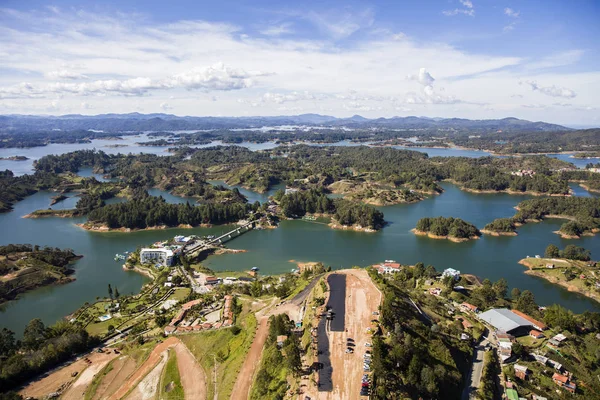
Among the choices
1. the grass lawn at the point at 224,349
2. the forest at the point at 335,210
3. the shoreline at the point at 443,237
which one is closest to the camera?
the grass lawn at the point at 224,349

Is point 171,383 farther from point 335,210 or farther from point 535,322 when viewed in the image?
point 335,210

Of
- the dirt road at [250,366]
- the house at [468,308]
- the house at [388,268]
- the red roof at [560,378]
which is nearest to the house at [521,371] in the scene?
the red roof at [560,378]

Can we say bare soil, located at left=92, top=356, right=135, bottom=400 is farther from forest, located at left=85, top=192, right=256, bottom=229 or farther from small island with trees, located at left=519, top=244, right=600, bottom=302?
small island with trees, located at left=519, top=244, right=600, bottom=302

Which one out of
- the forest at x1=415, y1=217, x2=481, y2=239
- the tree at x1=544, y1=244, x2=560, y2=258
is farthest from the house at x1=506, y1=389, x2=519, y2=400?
the forest at x1=415, y1=217, x2=481, y2=239

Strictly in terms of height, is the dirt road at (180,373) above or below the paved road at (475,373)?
below

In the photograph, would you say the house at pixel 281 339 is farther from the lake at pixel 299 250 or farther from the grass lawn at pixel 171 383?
the lake at pixel 299 250

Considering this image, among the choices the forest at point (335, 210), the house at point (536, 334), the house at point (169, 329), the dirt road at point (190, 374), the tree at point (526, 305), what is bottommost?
the dirt road at point (190, 374)
